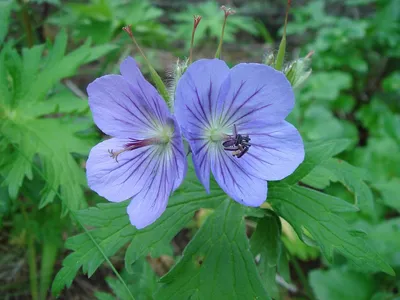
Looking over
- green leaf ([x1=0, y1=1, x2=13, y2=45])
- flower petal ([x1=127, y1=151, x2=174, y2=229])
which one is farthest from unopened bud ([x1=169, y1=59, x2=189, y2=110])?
green leaf ([x1=0, y1=1, x2=13, y2=45])

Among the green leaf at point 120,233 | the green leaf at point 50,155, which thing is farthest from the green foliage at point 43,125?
the green leaf at point 120,233

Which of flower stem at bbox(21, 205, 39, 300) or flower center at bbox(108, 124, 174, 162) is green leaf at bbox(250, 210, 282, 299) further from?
flower stem at bbox(21, 205, 39, 300)

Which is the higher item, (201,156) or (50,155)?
(201,156)

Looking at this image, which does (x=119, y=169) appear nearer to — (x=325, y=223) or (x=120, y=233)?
(x=120, y=233)

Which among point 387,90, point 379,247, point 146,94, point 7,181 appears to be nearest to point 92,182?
point 146,94

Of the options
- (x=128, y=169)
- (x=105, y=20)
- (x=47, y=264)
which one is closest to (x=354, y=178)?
(x=128, y=169)

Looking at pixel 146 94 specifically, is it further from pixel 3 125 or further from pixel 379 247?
pixel 379 247

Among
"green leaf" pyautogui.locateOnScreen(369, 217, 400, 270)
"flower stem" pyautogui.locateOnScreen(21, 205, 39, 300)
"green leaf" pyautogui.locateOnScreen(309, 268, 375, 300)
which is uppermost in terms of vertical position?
"flower stem" pyautogui.locateOnScreen(21, 205, 39, 300)

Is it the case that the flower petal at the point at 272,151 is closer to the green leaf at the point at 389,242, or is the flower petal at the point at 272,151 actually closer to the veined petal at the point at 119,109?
the veined petal at the point at 119,109
